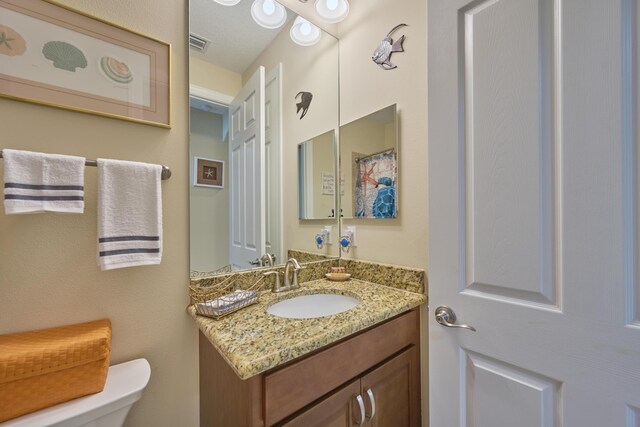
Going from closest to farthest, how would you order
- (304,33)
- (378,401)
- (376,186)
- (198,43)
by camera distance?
1. (378,401)
2. (198,43)
3. (376,186)
4. (304,33)

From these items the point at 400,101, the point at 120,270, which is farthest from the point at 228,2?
the point at 120,270

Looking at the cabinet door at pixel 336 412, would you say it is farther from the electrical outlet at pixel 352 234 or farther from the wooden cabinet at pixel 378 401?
the electrical outlet at pixel 352 234

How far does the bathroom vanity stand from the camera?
66cm

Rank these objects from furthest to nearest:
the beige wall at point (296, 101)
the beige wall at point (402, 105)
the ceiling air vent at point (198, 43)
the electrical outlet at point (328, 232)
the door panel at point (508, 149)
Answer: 1. the electrical outlet at point (328, 232)
2. the beige wall at point (296, 101)
3. the beige wall at point (402, 105)
4. the ceiling air vent at point (198, 43)
5. the door panel at point (508, 149)

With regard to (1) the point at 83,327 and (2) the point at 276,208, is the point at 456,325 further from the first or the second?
(1) the point at 83,327

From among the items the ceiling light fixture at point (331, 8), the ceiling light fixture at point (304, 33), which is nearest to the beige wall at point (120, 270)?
the ceiling light fixture at point (304, 33)

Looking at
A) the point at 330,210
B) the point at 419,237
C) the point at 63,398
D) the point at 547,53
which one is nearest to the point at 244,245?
the point at 330,210

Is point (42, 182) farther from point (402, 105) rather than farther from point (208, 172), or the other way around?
point (402, 105)

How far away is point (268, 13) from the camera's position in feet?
4.33

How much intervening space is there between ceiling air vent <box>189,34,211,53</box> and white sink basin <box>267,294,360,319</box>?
1.11m

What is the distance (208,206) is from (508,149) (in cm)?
108

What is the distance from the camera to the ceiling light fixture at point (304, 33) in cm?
143

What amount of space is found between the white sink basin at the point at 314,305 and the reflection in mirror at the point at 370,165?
1.54 ft

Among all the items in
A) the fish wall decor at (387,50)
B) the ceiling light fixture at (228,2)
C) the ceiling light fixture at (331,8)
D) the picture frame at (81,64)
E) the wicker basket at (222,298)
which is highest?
the ceiling light fixture at (331,8)
